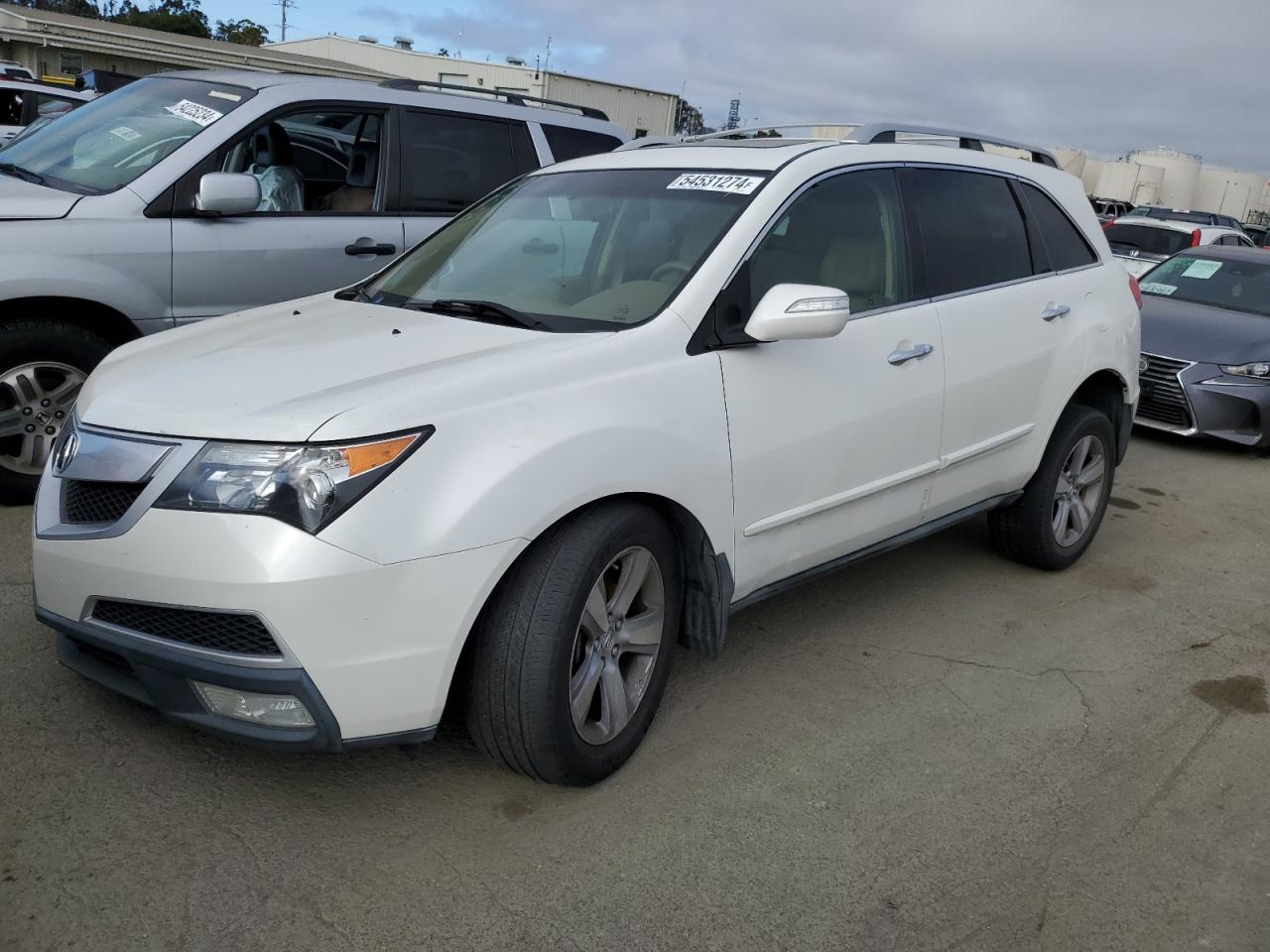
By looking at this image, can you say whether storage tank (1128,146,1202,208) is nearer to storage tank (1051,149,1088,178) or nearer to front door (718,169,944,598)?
storage tank (1051,149,1088,178)

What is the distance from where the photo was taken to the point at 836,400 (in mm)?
3709

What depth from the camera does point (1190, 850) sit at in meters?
3.13

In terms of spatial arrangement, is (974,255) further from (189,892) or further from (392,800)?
(189,892)

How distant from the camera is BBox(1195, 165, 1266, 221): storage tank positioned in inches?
2012

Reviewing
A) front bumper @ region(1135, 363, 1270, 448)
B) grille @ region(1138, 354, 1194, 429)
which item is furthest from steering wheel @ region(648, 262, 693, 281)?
front bumper @ region(1135, 363, 1270, 448)

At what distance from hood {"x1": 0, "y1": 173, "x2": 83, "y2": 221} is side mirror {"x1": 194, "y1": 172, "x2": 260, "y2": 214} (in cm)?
53

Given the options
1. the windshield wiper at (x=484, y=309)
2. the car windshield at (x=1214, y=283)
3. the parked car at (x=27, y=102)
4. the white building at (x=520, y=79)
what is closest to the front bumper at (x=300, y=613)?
the windshield wiper at (x=484, y=309)

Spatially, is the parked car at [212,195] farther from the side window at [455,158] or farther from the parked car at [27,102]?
the parked car at [27,102]

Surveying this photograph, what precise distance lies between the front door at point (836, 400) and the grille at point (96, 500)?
1638mm

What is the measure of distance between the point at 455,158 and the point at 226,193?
4.94 ft

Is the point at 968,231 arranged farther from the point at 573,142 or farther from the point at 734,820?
the point at 573,142

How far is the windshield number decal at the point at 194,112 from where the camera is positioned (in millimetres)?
5422

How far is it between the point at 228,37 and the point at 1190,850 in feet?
240

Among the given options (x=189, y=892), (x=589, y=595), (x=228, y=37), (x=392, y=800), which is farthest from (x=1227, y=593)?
(x=228, y=37)
